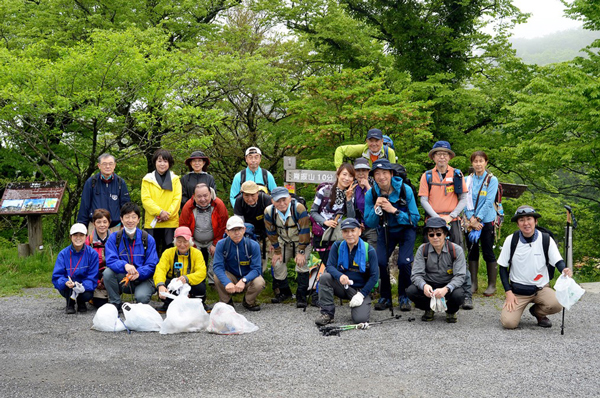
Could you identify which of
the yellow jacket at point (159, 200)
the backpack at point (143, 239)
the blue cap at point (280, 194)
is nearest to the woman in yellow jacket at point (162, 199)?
the yellow jacket at point (159, 200)

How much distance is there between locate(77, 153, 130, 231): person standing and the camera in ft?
22.6

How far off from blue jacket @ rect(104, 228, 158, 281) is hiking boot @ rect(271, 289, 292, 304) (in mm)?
1682

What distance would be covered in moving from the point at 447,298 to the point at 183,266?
10.4 ft

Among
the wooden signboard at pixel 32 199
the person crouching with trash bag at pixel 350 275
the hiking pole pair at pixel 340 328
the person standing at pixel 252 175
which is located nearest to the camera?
the hiking pole pair at pixel 340 328

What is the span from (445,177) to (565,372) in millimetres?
2977

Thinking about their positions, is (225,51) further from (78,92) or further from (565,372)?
(565,372)

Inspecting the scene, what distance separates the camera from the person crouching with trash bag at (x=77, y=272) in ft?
20.0

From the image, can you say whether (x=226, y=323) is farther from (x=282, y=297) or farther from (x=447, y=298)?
(x=447, y=298)

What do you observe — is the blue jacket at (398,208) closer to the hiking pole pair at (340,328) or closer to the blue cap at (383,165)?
the blue cap at (383,165)

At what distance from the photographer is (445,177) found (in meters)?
6.43

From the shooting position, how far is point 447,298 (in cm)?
553

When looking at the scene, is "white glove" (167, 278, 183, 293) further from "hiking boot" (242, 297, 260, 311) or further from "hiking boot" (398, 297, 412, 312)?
"hiking boot" (398, 297, 412, 312)

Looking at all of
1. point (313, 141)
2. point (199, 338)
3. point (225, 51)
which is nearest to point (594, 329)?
point (199, 338)

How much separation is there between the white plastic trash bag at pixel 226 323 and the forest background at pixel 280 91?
5557 millimetres
